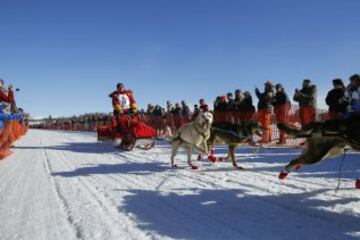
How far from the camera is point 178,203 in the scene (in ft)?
17.9

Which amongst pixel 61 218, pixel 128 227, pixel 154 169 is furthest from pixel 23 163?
pixel 128 227

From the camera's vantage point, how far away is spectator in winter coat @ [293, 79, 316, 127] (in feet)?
38.4

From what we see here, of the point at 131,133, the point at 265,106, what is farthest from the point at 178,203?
the point at 265,106

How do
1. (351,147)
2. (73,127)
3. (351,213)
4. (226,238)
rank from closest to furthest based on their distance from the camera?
(226,238), (351,213), (351,147), (73,127)

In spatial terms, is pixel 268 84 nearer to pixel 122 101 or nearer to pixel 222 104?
pixel 222 104

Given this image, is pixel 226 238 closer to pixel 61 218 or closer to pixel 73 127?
pixel 61 218

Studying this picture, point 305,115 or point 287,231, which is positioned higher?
point 305,115

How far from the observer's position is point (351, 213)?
473 cm

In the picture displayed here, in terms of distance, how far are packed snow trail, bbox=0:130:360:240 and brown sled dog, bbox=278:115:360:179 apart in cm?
59

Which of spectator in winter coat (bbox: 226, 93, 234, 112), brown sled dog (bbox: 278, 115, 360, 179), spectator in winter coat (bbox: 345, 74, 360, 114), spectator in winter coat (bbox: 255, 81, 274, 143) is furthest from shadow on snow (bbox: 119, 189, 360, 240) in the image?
spectator in winter coat (bbox: 226, 93, 234, 112)

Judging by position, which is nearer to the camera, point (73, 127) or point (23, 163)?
point (23, 163)

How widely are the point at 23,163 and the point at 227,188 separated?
5.55 m

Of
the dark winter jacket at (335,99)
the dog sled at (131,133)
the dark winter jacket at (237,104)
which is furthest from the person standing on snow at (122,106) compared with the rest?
the dark winter jacket at (335,99)

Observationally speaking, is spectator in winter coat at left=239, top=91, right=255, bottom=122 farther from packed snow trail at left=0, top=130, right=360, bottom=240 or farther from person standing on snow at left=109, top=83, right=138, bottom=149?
packed snow trail at left=0, top=130, right=360, bottom=240
